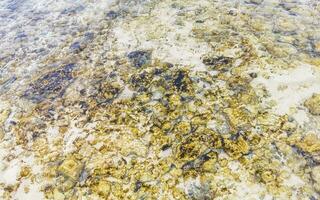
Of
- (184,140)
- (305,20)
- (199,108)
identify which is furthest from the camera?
(305,20)

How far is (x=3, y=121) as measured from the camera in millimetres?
5410

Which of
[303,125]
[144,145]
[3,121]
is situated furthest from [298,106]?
[3,121]

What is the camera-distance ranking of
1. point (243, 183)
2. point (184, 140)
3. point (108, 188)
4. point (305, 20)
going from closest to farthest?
point (243, 183) → point (108, 188) → point (184, 140) → point (305, 20)

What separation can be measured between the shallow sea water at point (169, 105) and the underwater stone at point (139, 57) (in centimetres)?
2

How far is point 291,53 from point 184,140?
2454mm

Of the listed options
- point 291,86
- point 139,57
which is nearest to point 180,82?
point 139,57

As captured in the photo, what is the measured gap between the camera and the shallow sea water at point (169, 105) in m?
4.03

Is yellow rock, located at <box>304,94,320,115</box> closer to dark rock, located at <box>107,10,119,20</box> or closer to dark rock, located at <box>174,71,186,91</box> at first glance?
dark rock, located at <box>174,71,186,91</box>

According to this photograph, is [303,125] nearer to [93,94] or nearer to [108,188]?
[108,188]

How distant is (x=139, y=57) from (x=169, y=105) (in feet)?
4.96

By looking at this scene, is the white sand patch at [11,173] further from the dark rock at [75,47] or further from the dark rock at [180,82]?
the dark rock at [75,47]

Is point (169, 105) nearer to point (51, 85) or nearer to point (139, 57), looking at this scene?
point (139, 57)

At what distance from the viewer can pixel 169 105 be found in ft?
16.5

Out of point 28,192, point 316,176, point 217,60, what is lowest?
point 28,192
